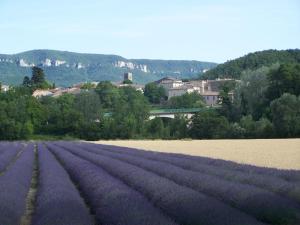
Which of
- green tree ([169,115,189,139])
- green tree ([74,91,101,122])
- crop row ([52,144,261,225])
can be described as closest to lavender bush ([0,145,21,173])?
crop row ([52,144,261,225])

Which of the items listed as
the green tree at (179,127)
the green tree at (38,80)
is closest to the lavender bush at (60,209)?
the green tree at (179,127)

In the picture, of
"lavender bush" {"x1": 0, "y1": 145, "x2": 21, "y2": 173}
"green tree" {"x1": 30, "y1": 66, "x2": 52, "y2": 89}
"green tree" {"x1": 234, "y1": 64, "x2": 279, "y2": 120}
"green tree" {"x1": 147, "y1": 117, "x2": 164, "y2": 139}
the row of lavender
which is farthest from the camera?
"green tree" {"x1": 30, "y1": 66, "x2": 52, "y2": 89}

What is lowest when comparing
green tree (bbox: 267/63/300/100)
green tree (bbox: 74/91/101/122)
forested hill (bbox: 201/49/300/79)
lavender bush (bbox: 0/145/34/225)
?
green tree (bbox: 74/91/101/122)

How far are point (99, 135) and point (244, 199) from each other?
68268 millimetres

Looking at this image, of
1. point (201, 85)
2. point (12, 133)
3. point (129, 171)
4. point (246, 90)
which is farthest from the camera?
point (201, 85)

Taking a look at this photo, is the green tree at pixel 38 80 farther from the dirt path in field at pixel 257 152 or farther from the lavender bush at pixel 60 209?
the lavender bush at pixel 60 209

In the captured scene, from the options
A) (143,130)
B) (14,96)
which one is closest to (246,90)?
(143,130)

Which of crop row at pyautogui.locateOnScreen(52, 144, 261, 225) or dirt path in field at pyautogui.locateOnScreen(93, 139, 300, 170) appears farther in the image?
dirt path in field at pyautogui.locateOnScreen(93, 139, 300, 170)

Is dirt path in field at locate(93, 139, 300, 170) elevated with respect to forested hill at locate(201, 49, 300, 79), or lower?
lower

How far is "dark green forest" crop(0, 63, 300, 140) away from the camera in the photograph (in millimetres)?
60875

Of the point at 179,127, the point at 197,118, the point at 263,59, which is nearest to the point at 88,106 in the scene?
the point at 179,127

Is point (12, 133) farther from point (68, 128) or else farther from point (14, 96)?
point (14, 96)

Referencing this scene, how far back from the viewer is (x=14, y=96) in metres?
104

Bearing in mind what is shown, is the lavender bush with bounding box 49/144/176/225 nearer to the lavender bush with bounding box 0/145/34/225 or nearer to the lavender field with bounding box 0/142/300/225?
the lavender field with bounding box 0/142/300/225
